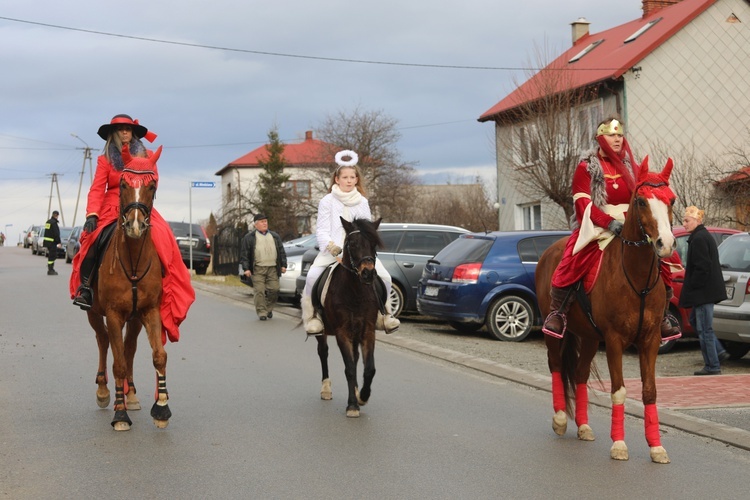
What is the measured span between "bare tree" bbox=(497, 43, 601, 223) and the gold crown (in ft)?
69.8

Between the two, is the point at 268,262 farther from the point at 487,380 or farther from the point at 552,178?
the point at 552,178

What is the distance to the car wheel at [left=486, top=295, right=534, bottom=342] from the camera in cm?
1591

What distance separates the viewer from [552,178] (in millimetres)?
28984

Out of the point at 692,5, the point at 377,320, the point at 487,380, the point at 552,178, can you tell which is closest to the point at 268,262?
the point at 487,380

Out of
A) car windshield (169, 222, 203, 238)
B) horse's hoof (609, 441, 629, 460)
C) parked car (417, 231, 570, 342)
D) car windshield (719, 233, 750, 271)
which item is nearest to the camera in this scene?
horse's hoof (609, 441, 629, 460)

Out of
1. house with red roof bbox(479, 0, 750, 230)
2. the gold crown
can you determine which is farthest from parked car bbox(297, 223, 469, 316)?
house with red roof bbox(479, 0, 750, 230)

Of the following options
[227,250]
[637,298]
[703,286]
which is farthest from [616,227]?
[227,250]

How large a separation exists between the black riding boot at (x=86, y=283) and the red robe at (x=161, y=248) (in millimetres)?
82

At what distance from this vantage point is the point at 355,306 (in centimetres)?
Result: 905

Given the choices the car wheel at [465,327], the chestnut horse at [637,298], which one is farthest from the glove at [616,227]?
the car wheel at [465,327]

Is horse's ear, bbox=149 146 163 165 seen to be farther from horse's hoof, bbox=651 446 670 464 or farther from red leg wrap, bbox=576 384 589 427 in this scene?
horse's hoof, bbox=651 446 670 464

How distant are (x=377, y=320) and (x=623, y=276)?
2765 millimetres

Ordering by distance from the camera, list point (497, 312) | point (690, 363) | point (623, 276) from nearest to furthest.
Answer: point (623, 276) < point (690, 363) < point (497, 312)

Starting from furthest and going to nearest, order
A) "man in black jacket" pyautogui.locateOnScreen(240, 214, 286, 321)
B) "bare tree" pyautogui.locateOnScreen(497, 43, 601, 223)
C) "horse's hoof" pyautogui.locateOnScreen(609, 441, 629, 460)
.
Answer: "bare tree" pyautogui.locateOnScreen(497, 43, 601, 223)
"man in black jacket" pyautogui.locateOnScreen(240, 214, 286, 321)
"horse's hoof" pyautogui.locateOnScreen(609, 441, 629, 460)
